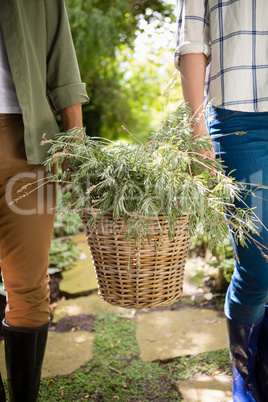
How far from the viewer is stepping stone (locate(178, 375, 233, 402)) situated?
163 cm

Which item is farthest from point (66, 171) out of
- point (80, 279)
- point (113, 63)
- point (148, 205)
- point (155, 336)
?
point (113, 63)

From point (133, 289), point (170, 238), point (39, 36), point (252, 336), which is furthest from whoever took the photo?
point (252, 336)

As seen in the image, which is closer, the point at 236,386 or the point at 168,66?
the point at 236,386

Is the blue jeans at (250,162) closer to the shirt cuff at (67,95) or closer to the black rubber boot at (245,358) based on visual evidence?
the black rubber boot at (245,358)

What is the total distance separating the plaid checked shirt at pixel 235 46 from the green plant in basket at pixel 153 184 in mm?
178

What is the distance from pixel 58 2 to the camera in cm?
143

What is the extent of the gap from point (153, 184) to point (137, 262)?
0.85 feet

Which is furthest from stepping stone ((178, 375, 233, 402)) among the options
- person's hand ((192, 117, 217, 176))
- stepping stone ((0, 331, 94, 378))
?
person's hand ((192, 117, 217, 176))

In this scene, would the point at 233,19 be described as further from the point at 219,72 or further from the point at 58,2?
the point at 58,2

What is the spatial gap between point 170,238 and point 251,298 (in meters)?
0.46

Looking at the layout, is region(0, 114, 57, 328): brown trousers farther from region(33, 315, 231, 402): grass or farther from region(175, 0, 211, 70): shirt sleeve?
region(175, 0, 211, 70): shirt sleeve

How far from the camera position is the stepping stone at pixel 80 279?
272cm

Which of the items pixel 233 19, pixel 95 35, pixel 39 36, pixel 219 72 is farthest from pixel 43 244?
pixel 95 35

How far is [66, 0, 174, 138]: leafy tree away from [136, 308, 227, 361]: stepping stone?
3032 mm
